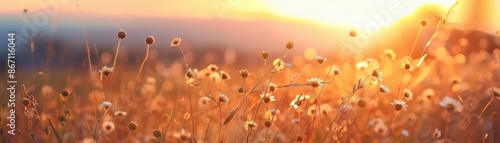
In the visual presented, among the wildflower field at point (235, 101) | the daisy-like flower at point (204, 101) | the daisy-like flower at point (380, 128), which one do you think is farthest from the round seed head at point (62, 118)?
the daisy-like flower at point (380, 128)

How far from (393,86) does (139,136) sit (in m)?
1.82

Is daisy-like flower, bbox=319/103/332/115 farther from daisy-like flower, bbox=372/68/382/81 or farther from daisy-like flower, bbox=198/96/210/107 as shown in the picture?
daisy-like flower, bbox=372/68/382/81

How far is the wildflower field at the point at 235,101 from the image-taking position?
7.89 feet

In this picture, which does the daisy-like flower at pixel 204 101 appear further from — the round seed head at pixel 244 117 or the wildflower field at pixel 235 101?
the round seed head at pixel 244 117

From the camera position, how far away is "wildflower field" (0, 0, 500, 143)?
240 cm

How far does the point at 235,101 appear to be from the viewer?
3209 millimetres

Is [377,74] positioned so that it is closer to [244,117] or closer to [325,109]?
[244,117]

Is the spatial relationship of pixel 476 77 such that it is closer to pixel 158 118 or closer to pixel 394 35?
pixel 394 35

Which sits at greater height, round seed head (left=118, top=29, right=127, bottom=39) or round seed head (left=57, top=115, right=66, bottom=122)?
round seed head (left=118, top=29, right=127, bottom=39)

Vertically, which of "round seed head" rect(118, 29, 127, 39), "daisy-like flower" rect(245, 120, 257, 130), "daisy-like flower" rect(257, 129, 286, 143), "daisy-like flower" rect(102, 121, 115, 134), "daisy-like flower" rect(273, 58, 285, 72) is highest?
"round seed head" rect(118, 29, 127, 39)

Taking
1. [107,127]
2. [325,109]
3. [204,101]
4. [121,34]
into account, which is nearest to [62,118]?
[107,127]

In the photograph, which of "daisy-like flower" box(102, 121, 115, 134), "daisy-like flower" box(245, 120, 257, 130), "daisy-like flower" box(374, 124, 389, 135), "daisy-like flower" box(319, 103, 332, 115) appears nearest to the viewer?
"daisy-like flower" box(245, 120, 257, 130)

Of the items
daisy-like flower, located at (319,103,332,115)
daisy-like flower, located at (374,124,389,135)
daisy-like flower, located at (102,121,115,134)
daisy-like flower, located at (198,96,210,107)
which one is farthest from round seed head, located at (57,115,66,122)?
daisy-like flower, located at (374,124,389,135)

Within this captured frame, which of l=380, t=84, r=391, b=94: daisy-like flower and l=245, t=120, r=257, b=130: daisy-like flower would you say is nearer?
l=245, t=120, r=257, b=130: daisy-like flower
